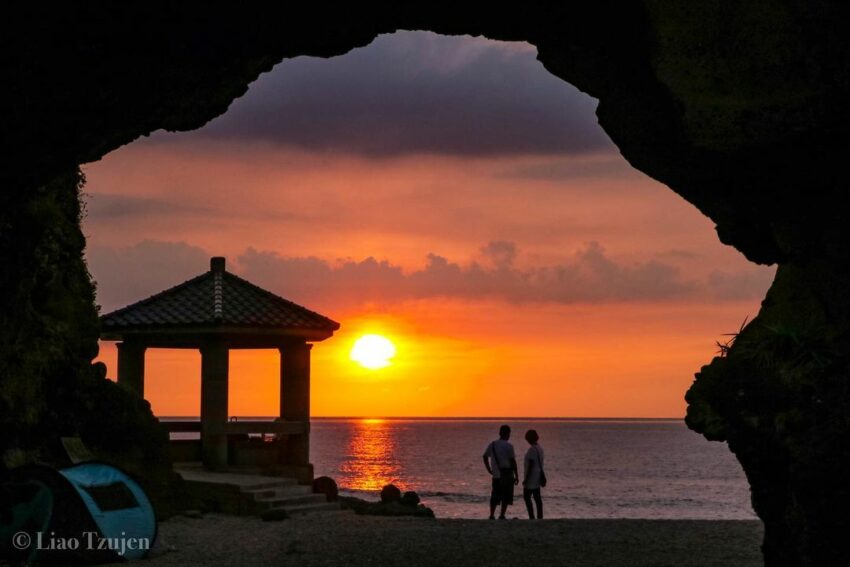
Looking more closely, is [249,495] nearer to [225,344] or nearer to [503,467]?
[225,344]

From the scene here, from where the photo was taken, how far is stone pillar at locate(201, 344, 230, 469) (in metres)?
21.5

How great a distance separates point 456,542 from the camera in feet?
50.5

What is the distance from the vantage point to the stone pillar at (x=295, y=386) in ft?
75.1

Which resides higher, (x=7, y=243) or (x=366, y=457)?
(x=7, y=243)

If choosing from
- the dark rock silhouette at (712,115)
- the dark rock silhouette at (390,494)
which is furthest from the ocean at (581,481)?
the dark rock silhouette at (712,115)

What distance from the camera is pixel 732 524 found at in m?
17.9

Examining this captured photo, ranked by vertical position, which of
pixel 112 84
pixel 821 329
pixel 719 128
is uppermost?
pixel 112 84

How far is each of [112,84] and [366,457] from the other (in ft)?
388

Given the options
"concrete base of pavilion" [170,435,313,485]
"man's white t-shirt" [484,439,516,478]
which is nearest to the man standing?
"man's white t-shirt" [484,439,516,478]

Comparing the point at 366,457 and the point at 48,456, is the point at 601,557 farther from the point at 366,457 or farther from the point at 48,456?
the point at 366,457

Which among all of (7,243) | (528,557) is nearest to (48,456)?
(7,243)

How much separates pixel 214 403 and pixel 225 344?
4.33 feet

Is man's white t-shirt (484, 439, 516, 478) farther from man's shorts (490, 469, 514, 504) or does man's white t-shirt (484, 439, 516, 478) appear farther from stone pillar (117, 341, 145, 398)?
stone pillar (117, 341, 145, 398)

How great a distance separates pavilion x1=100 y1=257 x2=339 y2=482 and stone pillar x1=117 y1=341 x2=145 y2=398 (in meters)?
0.02
